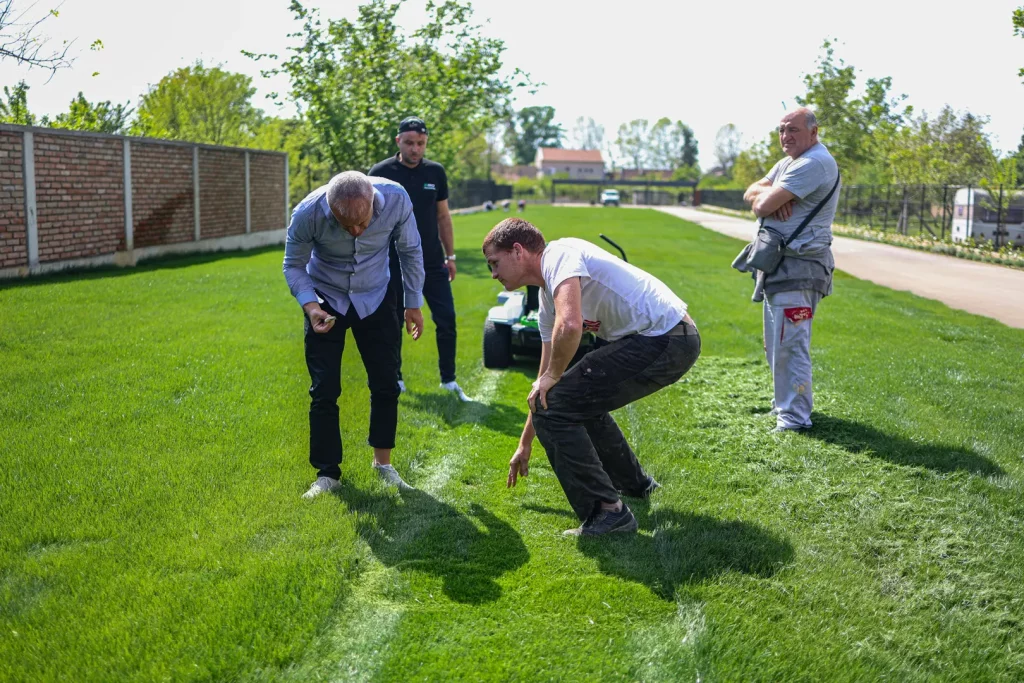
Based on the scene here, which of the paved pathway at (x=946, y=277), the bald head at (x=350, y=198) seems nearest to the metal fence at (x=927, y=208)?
the paved pathway at (x=946, y=277)

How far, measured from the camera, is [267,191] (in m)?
24.1

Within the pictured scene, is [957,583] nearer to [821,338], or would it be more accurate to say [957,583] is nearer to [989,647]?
[989,647]

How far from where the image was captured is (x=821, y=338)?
10078 mm

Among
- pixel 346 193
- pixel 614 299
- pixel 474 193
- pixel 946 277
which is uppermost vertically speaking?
pixel 474 193

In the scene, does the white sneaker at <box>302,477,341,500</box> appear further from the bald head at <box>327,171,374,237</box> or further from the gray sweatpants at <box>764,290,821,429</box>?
the gray sweatpants at <box>764,290,821,429</box>

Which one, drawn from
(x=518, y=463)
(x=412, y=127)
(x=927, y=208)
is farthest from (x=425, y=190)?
(x=927, y=208)

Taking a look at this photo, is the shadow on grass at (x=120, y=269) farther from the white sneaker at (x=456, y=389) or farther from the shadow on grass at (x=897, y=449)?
the shadow on grass at (x=897, y=449)

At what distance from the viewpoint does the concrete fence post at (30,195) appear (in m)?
13.6

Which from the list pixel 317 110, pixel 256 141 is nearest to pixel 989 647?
pixel 317 110

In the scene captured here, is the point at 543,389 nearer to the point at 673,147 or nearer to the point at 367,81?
the point at 367,81

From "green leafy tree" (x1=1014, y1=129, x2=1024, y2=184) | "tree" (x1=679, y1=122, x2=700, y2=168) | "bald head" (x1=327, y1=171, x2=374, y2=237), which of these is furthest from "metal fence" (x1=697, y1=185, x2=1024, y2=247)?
"tree" (x1=679, y1=122, x2=700, y2=168)

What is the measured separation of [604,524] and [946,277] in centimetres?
1552

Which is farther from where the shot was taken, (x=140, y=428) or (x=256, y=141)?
(x=256, y=141)

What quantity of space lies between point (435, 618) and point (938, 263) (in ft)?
66.0
